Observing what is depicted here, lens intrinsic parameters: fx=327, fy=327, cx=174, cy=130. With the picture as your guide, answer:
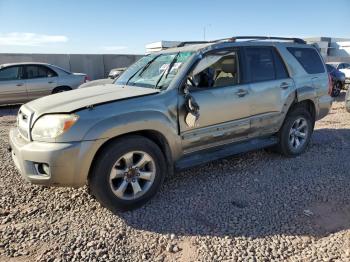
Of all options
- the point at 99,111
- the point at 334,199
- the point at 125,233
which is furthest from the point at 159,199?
the point at 334,199

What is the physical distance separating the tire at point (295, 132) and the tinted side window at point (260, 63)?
835 mm

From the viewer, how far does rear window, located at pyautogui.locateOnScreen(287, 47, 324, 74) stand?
530 cm

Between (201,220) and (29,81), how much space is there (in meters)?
8.94

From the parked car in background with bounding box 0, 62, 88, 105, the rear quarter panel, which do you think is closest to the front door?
the rear quarter panel

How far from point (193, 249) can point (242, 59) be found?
2.72 m

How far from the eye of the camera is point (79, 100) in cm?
362

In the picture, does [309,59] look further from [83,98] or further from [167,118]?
[83,98]

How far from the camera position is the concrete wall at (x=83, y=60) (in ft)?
62.4

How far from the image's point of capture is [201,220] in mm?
3457

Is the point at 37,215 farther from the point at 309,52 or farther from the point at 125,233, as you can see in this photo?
the point at 309,52

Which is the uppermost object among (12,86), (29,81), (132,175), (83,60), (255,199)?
(83,60)

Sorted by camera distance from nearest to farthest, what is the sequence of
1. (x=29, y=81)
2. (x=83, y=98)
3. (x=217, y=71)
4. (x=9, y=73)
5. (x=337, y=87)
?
1. (x=83, y=98)
2. (x=217, y=71)
3. (x=9, y=73)
4. (x=29, y=81)
5. (x=337, y=87)

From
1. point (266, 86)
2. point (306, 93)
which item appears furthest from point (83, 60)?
point (266, 86)

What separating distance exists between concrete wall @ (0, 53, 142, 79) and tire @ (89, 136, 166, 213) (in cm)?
1745
